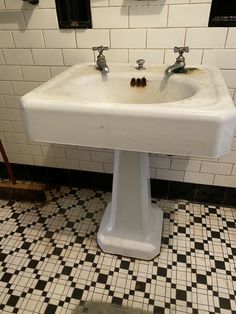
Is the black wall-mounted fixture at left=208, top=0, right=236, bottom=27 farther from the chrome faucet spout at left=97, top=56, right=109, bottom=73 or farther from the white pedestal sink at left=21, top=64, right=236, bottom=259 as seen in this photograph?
the chrome faucet spout at left=97, top=56, right=109, bottom=73

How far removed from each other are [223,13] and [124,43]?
1.29 feet

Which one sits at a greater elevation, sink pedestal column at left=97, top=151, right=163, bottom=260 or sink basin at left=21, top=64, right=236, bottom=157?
sink basin at left=21, top=64, right=236, bottom=157

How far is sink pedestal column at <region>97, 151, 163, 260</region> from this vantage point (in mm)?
941

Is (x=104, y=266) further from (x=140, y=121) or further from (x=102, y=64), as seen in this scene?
(x=102, y=64)

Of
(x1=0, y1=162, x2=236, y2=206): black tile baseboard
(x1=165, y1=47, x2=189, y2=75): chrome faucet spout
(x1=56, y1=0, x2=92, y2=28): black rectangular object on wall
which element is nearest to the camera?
(x1=165, y1=47, x2=189, y2=75): chrome faucet spout

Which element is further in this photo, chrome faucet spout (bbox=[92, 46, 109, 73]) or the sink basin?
chrome faucet spout (bbox=[92, 46, 109, 73])

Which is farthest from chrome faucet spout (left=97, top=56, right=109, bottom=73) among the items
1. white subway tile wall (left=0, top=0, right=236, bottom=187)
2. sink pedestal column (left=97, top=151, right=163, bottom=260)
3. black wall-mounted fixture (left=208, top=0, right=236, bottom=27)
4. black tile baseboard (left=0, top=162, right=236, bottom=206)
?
black tile baseboard (left=0, top=162, right=236, bottom=206)

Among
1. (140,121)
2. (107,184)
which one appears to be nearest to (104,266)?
(107,184)

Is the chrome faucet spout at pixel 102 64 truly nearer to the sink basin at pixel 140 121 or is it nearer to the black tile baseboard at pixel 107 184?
the sink basin at pixel 140 121

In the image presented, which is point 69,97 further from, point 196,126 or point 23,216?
point 23,216

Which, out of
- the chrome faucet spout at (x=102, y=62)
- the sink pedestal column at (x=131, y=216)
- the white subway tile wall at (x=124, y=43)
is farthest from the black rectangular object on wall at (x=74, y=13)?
the sink pedestal column at (x=131, y=216)

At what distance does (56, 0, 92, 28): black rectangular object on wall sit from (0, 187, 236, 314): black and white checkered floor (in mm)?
929

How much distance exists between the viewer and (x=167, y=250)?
3.74ft

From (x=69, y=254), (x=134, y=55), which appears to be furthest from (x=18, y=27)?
(x=69, y=254)
